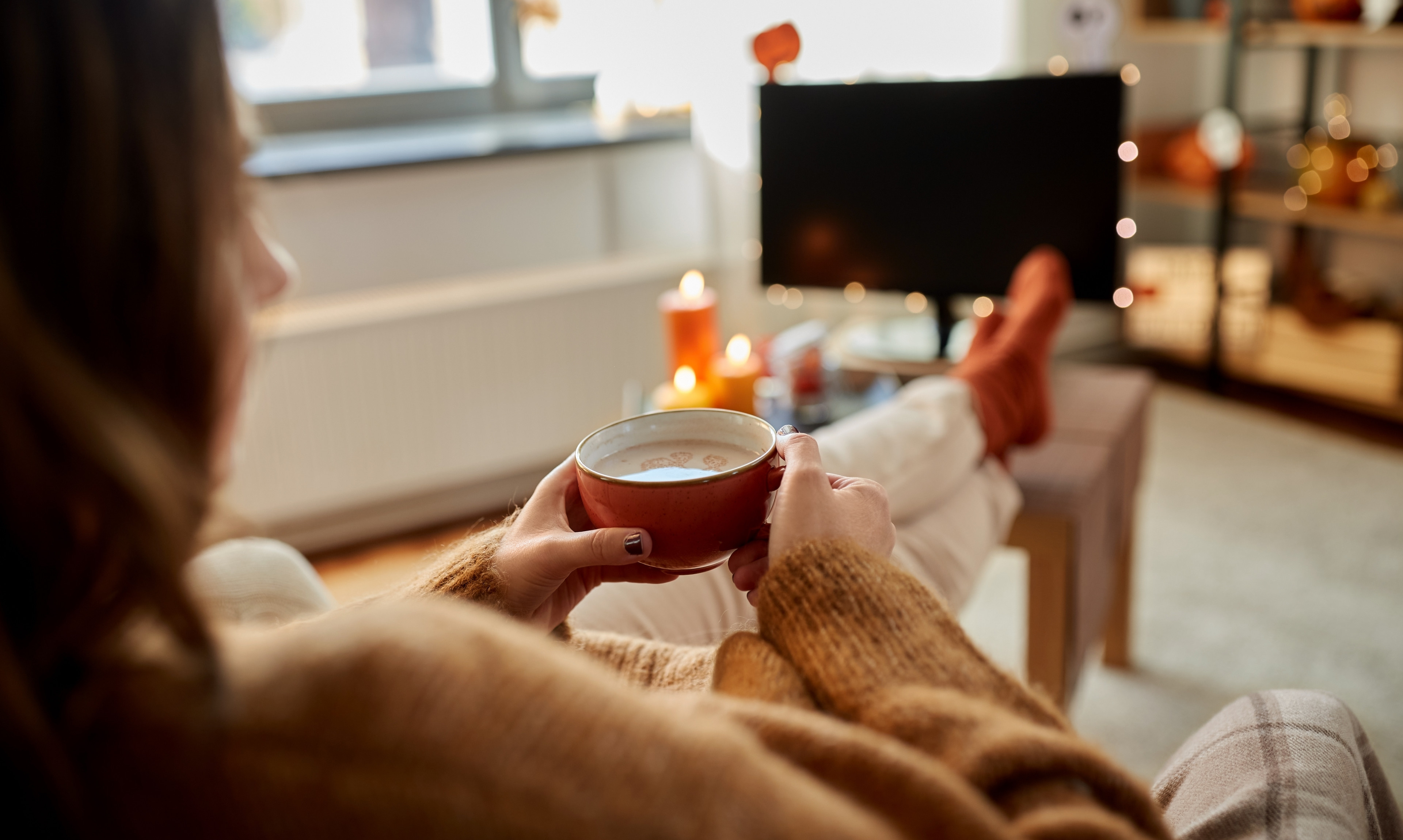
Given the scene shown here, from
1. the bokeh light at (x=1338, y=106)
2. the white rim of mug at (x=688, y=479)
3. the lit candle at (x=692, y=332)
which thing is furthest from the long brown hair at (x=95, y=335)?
the bokeh light at (x=1338, y=106)

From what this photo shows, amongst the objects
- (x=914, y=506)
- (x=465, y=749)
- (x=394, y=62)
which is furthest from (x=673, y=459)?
(x=394, y=62)

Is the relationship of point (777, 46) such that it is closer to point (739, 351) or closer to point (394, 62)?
point (739, 351)

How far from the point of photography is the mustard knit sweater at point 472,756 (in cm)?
36

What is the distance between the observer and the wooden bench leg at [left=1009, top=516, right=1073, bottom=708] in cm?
141

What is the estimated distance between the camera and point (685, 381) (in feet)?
5.29

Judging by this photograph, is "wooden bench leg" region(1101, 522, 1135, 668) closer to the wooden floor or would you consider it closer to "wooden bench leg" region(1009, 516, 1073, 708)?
"wooden bench leg" region(1009, 516, 1073, 708)

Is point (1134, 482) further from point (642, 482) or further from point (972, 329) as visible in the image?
point (642, 482)

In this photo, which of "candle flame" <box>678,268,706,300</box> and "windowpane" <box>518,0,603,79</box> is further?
"windowpane" <box>518,0,603,79</box>

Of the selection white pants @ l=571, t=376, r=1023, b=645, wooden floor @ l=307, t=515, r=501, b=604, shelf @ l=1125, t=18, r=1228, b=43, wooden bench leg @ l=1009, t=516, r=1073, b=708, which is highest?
shelf @ l=1125, t=18, r=1228, b=43

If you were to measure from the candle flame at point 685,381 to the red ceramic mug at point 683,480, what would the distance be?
0.86 meters

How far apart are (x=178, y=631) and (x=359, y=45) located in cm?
239

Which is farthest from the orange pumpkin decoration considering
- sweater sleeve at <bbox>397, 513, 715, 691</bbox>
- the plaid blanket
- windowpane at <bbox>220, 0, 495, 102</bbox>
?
the plaid blanket

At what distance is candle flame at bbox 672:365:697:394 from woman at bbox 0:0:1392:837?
117 centimetres

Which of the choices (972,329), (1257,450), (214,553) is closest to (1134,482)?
(972,329)
